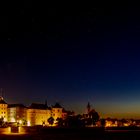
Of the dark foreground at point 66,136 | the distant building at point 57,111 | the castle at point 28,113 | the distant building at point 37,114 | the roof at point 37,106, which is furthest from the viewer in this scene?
the distant building at point 57,111

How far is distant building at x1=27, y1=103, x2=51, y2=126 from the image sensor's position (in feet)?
→ 424

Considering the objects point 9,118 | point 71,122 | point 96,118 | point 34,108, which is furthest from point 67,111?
point 71,122

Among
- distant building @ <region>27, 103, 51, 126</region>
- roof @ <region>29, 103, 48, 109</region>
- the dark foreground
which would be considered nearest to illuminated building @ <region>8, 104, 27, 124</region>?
distant building @ <region>27, 103, 51, 126</region>

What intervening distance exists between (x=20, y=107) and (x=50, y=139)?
295 feet

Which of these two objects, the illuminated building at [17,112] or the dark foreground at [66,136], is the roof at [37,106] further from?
the dark foreground at [66,136]

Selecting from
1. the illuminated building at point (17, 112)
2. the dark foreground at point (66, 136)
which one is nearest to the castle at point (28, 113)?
the illuminated building at point (17, 112)

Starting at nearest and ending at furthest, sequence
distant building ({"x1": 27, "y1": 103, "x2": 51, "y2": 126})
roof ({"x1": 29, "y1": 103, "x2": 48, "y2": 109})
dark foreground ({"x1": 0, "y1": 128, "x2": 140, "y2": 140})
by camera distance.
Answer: dark foreground ({"x1": 0, "y1": 128, "x2": 140, "y2": 140})
distant building ({"x1": 27, "y1": 103, "x2": 51, "y2": 126})
roof ({"x1": 29, "y1": 103, "x2": 48, "y2": 109})

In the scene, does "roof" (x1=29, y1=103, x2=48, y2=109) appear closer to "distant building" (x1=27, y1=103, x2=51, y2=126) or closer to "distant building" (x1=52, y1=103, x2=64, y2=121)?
"distant building" (x1=27, y1=103, x2=51, y2=126)

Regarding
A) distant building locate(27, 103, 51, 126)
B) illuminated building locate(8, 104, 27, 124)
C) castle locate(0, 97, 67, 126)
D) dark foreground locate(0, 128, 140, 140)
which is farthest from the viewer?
distant building locate(27, 103, 51, 126)

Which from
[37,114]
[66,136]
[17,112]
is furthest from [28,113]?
[66,136]

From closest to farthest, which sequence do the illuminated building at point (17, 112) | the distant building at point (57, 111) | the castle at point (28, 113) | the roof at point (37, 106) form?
the castle at point (28, 113) < the illuminated building at point (17, 112) < the roof at point (37, 106) < the distant building at point (57, 111)

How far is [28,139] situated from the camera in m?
41.2

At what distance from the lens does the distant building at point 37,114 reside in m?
129

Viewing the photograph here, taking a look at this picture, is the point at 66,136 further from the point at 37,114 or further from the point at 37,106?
the point at 37,106
